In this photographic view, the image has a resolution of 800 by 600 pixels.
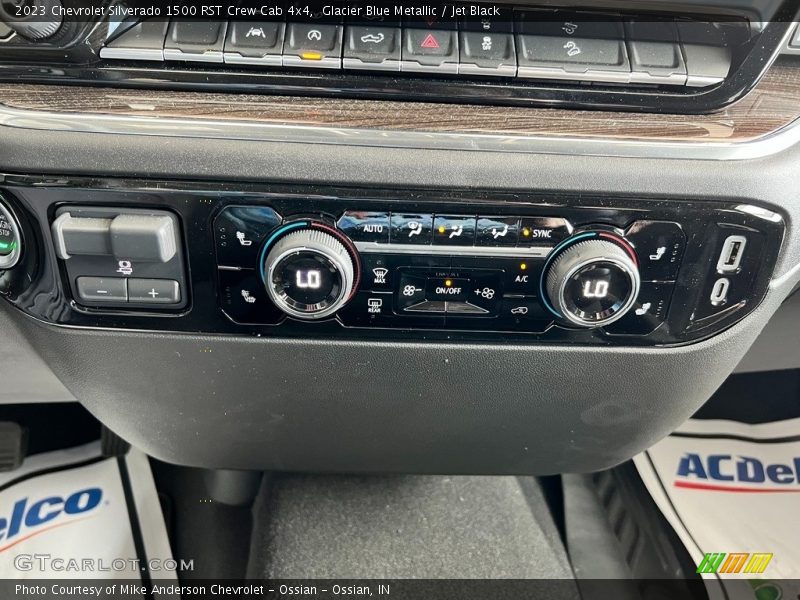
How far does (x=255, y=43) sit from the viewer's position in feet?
1.59

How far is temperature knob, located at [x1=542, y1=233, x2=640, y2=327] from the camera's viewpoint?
507mm

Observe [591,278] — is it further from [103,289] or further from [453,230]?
[103,289]

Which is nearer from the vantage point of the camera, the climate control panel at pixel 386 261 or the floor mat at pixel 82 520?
the climate control panel at pixel 386 261

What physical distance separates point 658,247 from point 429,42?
229 millimetres

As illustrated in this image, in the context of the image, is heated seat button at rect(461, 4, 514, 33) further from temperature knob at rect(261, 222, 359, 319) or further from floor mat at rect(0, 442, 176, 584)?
floor mat at rect(0, 442, 176, 584)

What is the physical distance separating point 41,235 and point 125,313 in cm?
9

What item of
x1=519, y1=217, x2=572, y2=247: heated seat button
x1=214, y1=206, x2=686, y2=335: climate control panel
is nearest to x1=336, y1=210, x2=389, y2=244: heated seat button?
x1=214, y1=206, x2=686, y2=335: climate control panel

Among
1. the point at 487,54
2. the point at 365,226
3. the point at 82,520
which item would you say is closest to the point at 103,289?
the point at 365,226

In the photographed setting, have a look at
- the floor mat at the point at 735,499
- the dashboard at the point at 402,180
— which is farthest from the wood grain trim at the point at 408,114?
the floor mat at the point at 735,499

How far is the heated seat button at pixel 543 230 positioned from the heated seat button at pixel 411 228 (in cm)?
7

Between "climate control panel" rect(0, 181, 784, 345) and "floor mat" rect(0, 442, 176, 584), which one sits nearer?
"climate control panel" rect(0, 181, 784, 345)

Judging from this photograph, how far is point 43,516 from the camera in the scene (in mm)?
843

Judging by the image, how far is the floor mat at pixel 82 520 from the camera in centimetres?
80

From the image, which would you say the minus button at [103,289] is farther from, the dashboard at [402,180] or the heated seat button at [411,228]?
the heated seat button at [411,228]
